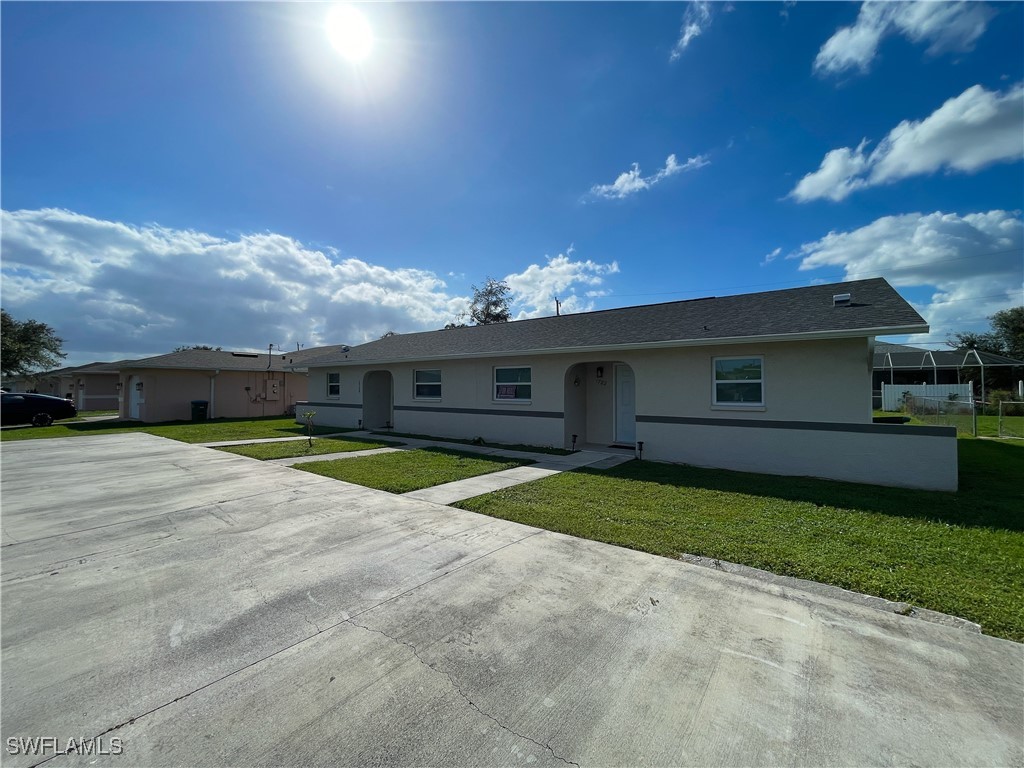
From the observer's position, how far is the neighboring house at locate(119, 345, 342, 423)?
21734 millimetres

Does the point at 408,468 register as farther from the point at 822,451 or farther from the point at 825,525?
the point at 822,451

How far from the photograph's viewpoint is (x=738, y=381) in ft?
30.4

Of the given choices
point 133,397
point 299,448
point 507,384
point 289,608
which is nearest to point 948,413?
point 507,384

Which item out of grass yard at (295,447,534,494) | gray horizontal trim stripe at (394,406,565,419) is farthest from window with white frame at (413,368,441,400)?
grass yard at (295,447,534,494)

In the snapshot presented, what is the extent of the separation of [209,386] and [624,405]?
23.2 m

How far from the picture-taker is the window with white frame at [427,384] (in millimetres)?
15195

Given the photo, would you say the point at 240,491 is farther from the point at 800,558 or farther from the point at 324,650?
the point at 800,558

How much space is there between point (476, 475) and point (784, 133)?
11747 millimetres

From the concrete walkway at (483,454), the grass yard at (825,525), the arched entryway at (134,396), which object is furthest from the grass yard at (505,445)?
the arched entryway at (134,396)

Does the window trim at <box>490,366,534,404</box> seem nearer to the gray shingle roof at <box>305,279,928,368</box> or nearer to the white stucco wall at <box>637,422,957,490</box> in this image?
the gray shingle roof at <box>305,279,928,368</box>

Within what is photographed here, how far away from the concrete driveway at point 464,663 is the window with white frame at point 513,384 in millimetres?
8030

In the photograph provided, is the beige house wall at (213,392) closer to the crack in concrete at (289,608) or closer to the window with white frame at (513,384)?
the window with white frame at (513,384)

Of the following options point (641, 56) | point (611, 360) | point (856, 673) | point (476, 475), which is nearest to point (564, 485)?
point (476, 475)

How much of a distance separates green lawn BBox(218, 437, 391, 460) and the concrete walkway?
18.4 inches
